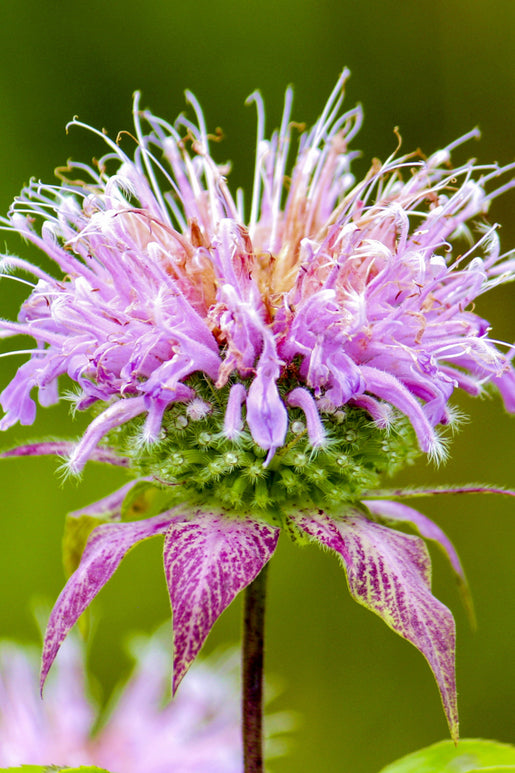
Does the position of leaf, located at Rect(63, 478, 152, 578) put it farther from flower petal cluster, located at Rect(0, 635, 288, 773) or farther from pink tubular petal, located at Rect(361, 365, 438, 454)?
flower petal cluster, located at Rect(0, 635, 288, 773)

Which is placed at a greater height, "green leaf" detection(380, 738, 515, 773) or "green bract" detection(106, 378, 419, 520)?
"green bract" detection(106, 378, 419, 520)

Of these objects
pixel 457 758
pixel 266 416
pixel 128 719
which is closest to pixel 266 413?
pixel 266 416

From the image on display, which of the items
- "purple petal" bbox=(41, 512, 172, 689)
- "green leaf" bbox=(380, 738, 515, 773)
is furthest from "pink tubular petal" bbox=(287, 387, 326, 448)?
"green leaf" bbox=(380, 738, 515, 773)

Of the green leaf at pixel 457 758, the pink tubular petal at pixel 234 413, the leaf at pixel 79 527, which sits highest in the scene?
the pink tubular petal at pixel 234 413

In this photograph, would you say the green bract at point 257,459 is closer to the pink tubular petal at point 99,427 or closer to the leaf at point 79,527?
the pink tubular petal at point 99,427

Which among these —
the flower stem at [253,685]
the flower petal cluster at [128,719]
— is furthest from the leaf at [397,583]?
the flower petal cluster at [128,719]

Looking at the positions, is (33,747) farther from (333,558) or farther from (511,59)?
(511,59)

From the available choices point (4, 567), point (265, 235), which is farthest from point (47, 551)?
point (265, 235)
